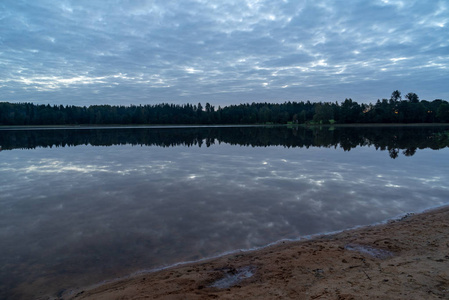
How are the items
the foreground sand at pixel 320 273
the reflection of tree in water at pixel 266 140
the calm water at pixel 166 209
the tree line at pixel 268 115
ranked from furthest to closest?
the tree line at pixel 268 115 < the reflection of tree in water at pixel 266 140 < the calm water at pixel 166 209 < the foreground sand at pixel 320 273

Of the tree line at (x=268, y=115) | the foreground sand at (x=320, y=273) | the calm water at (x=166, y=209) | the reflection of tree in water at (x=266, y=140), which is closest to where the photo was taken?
the foreground sand at (x=320, y=273)

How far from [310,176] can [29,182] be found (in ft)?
56.3

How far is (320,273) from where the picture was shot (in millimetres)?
6043

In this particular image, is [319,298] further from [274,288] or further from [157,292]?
[157,292]

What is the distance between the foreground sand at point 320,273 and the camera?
199 inches

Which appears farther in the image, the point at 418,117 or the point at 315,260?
the point at 418,117

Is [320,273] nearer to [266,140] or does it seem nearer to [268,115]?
[266,140]

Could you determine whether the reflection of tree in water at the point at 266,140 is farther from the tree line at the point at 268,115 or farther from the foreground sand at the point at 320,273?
the tree line at the point at 268,115

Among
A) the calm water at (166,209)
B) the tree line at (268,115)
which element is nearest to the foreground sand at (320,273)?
the calm water at (166,209)

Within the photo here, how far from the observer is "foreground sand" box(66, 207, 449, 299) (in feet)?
16.6

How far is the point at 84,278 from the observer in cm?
659

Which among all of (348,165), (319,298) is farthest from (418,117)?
(319,298)

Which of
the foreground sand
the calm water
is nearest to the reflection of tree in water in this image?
the calm water

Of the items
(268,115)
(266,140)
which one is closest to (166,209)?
(266,140)
